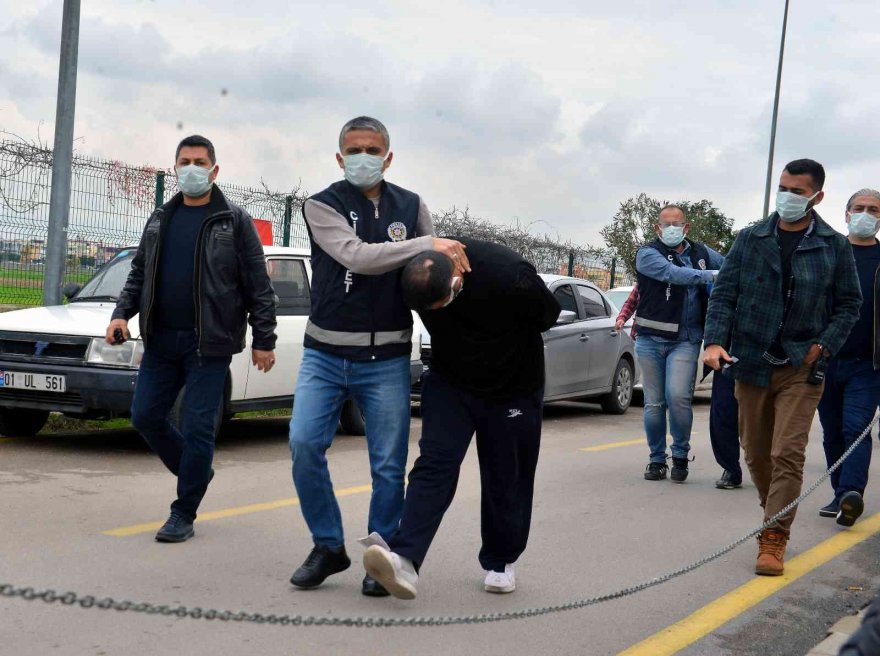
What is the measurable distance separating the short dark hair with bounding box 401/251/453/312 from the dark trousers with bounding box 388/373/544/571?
548 mm

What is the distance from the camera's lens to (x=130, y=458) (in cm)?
866

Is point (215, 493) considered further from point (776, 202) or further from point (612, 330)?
point (612, 330)

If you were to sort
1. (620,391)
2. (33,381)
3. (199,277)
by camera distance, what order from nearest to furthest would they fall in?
(199,277)
(33,381)
(620,391)

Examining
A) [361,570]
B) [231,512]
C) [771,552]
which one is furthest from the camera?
[231,512]

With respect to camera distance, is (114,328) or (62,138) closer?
(114,328)

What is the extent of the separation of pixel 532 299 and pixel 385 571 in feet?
4.00

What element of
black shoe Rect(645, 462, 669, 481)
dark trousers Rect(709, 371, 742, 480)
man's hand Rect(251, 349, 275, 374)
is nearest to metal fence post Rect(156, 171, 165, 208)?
black shoe Rect(645, 462, 669, 481)

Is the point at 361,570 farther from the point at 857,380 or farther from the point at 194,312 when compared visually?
the point at 857,380

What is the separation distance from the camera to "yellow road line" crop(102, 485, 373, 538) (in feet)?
20.3

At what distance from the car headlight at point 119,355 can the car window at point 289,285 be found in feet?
5.27

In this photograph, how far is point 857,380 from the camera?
A: 7.07 m

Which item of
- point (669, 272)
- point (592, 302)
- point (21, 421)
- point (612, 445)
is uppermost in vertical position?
point (669, 272)

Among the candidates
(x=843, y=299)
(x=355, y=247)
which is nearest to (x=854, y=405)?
(x=843, y=299)

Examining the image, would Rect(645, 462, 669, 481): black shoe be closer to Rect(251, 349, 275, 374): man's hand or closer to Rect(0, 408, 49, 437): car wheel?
Rect(251, 349, 275, 374): man's hand
